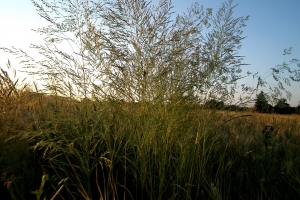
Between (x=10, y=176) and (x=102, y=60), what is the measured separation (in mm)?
1173

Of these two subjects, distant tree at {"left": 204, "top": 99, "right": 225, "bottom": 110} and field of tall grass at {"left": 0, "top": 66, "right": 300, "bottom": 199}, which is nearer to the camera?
field of tall grass at {"left": 0, "top": 66, "right": 300, "bottom": 199}

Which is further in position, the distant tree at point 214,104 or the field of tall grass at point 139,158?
the distant tree at point 214,104

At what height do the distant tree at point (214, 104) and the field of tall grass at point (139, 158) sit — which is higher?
the distant tree at point (214, 104)

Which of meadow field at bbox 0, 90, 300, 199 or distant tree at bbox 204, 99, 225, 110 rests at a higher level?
distant tree at bbox 204, 99, 225, 110

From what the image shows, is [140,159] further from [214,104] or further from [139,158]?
[214,104]

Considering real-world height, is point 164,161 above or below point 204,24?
below

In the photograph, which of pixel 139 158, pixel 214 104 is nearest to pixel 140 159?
pixel 139 158

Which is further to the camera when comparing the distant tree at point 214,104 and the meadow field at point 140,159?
the distant tree at point 214,104

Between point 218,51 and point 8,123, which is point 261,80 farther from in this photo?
point 8,123

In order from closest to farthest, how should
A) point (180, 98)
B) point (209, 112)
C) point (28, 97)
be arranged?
point (180, 98), point (209, 112), point (28, 97)

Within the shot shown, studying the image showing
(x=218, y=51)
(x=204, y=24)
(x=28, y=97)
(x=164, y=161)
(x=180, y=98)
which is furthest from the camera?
(x=28, y=97)

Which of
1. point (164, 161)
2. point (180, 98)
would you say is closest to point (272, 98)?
point (180, 98)

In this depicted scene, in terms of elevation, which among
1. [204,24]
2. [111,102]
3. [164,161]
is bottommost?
[164,161]

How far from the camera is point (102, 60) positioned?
216 centimetres
